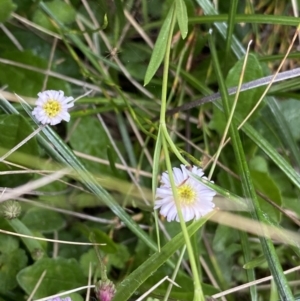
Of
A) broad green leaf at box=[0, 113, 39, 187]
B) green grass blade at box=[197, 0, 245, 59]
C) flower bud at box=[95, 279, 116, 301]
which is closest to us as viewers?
flower bud at box=[95, 279, 116, 301]

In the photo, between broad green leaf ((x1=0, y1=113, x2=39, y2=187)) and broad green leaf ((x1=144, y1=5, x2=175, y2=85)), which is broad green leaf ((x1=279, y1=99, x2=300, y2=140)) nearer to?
broad green leaf ((x1=144, y1=5, x2=175, y2=85))

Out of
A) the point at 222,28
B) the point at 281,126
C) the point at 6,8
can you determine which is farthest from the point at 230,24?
the point at 6,8

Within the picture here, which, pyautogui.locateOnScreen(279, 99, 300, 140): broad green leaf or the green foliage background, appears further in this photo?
pyautogui.locateOnScreen(279, 99, 300, 140): broad green leaf

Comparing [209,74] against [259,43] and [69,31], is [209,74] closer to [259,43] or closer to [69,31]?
[259,43]

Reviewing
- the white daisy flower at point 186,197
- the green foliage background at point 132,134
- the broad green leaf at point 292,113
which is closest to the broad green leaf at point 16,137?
the green foliage background at point 132,134

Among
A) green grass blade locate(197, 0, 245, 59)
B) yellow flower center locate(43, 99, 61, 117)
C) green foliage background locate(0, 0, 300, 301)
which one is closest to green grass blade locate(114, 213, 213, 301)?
green foliage background locate(0, 0, 300, 301)

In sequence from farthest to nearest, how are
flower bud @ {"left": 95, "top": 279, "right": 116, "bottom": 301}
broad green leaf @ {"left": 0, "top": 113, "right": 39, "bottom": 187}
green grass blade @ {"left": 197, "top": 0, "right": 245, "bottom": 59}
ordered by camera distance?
green grass blade @ {"left": 197, "top": 0, "right": 245, "bottom": 59}
broad green leaf @ {"left": 0, "top": 113, "right": 39, "bottom": 187}
flower bud @ {"left": 95, "top": 279, "right": 116, "bottom": 301}

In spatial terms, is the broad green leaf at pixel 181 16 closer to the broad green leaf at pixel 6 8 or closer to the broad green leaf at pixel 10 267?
the broad green leaf at pixel 6 8

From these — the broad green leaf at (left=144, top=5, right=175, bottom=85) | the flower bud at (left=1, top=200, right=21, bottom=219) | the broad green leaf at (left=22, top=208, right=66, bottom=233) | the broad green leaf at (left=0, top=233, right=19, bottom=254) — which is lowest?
the broad green leaf at (left=0, top=233, right=19, bottom=254)
